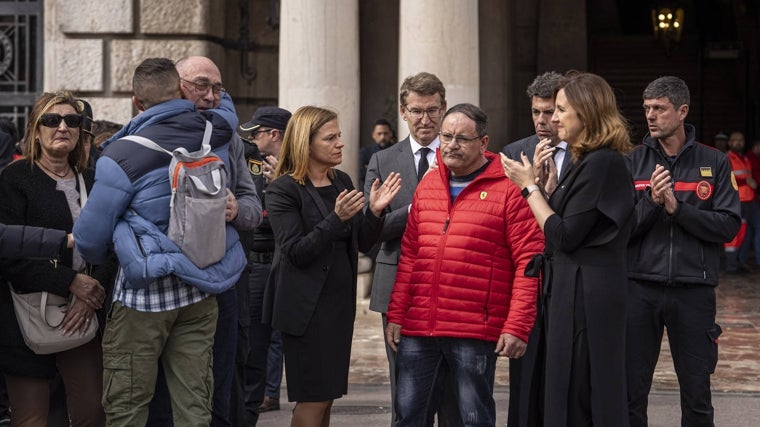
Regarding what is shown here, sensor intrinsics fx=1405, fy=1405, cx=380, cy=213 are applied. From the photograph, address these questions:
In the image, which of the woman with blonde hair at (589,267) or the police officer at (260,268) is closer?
the woman with blonde hair at (589,267)

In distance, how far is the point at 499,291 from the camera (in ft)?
21.1

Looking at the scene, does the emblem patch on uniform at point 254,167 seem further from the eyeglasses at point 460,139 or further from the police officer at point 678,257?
the police officer at point 678,257

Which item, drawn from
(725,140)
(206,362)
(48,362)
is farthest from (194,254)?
(725,140)

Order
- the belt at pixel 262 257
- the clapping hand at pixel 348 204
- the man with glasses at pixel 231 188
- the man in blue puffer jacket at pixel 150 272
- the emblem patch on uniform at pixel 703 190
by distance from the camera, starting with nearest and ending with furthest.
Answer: the man in blue puffer jacket at pixel 150 272, the clapping hand at pixel 348 204, the man with glasses at pixel 231 188, the emblem patch on uniform at pixel 703 190, the belt at pixel 262 257

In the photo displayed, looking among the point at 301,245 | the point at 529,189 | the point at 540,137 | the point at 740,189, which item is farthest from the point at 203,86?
the point at 740,189

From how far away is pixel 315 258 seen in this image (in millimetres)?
6617

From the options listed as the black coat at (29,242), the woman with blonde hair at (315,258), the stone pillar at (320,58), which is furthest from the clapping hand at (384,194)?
the stone pillar at (320,58)

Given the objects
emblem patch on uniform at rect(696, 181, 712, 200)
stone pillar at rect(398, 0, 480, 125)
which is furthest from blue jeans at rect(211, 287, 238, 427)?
stone pillar at rect(398, 0, 480, 125)

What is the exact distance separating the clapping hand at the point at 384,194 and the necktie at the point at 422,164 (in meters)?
0.76

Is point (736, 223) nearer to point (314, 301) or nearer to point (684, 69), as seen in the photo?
point (314, 301)

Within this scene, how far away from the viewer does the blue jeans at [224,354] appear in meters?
6.79

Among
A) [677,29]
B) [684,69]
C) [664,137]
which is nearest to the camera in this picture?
[664,137]

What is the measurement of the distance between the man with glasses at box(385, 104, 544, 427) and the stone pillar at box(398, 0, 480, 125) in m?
6.13

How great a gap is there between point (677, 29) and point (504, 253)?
1503 centimetres
